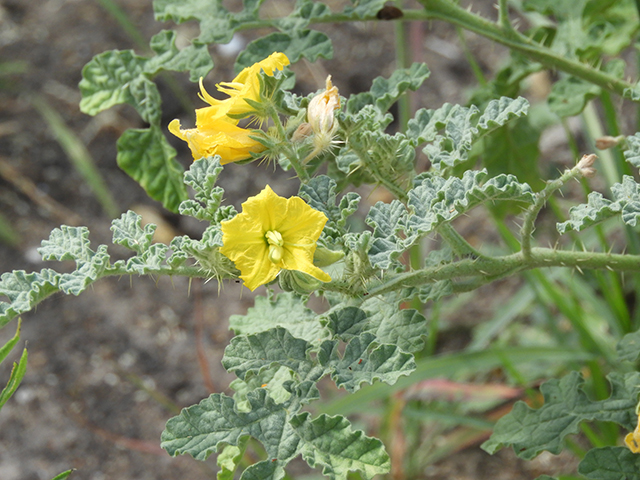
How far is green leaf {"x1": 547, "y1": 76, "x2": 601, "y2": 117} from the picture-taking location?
1376mm

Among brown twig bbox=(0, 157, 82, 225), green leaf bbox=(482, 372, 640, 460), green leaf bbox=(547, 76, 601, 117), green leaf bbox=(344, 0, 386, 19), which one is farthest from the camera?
brown twig bbox=(0, 157, 82, 225)

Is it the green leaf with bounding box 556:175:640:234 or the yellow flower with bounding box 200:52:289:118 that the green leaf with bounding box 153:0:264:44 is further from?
the green leaf with bounding box 556:175:640:234

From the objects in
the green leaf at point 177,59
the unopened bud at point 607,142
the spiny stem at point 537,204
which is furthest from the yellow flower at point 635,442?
the green leaf at point 177,59

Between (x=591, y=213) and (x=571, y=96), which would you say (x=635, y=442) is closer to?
(x=591, y=213)

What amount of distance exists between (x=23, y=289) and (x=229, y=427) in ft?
1.11

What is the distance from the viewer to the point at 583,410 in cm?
112

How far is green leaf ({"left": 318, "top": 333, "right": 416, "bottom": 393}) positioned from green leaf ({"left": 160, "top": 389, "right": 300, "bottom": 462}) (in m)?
0.10

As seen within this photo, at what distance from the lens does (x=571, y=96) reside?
1415 millimetres

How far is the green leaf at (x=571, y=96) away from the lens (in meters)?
1.38

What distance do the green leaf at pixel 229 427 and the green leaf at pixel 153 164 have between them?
489 millimetres

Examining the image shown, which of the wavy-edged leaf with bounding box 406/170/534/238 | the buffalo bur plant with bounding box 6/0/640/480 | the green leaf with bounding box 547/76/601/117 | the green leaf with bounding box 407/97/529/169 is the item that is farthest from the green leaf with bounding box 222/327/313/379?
the green leaf with bounding box 547/76/601/117

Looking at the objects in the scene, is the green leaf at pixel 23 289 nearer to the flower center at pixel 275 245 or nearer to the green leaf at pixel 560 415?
the flower center at pixel 275 245

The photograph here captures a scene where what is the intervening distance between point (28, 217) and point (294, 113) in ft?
5.72

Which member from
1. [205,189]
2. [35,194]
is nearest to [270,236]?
[205,189]
